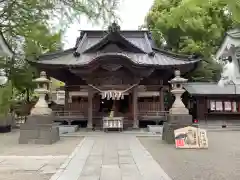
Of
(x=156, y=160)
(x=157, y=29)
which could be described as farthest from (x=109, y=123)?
(x=157, y=29)

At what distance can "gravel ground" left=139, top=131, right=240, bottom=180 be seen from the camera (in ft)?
22.8

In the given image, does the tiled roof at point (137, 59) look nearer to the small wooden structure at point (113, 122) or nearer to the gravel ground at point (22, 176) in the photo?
the small wooden structure at point (113, 122)

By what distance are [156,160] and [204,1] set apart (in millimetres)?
6783

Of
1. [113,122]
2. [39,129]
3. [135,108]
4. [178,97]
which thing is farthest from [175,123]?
[135,108]

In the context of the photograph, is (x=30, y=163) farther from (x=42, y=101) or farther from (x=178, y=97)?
(x=178, y=97)

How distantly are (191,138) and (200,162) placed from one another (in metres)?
2.90

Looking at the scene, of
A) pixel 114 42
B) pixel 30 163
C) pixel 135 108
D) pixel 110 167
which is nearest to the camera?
pixel 110 167

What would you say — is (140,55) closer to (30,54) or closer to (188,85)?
(188,85)

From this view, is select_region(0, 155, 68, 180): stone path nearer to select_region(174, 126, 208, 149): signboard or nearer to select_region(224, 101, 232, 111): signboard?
select_region(174, 126, 208, 149): signboard

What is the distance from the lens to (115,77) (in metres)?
20.2

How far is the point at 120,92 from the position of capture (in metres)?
19.4

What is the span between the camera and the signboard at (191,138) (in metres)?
11.4

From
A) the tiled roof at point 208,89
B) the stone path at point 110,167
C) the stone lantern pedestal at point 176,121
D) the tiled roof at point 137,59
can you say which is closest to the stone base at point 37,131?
the stone path at point 110,167

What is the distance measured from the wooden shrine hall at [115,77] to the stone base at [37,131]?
617 cm
